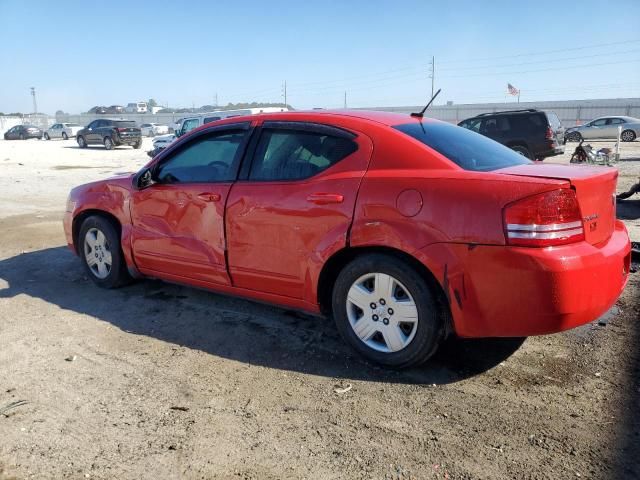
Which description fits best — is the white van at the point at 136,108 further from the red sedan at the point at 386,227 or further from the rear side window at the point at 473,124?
the red sedan at the point at 386,227

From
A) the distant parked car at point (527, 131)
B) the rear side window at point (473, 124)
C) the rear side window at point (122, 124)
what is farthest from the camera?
the rear side window at point (122, 124)

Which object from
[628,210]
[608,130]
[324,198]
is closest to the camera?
[324,198]

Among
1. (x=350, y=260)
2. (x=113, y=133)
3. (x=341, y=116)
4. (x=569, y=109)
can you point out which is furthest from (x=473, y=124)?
(x=569, y=109)

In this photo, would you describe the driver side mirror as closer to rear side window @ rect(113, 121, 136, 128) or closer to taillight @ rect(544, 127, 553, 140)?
taillight @ rect(544, 127, 553, 140)

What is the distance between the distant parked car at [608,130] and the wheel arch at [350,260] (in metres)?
30.1

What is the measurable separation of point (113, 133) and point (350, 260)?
30.5 meters

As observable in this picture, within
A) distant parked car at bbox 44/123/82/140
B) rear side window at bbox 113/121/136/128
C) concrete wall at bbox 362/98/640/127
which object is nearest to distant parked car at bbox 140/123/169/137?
distant parked car at bbox 44/123/82/140

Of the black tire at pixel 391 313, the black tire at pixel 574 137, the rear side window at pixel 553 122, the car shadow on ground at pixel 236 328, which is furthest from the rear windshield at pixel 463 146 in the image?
the black tire at pixel 574 137

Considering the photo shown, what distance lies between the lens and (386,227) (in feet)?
10.3

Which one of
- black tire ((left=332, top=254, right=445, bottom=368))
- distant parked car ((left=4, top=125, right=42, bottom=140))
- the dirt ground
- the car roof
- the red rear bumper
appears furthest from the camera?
distant parked car ((left=4, top=125, right=42, bottom=140))

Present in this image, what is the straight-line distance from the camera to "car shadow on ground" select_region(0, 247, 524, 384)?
11.1ft

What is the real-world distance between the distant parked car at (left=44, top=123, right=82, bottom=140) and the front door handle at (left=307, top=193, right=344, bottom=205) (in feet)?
157

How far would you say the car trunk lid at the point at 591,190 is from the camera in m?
2.89

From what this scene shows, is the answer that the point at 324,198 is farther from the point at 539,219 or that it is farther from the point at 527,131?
the point at 527,131
